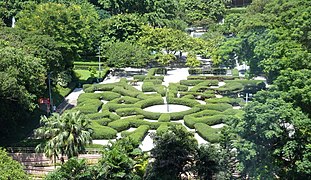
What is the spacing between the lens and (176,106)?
145 ft

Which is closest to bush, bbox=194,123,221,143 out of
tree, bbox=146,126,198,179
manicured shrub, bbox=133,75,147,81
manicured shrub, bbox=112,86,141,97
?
tree, bbox=146,126,198,179

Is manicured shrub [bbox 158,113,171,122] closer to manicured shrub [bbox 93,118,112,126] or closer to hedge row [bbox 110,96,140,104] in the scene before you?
manicured shrub [bbox 93,118,112,126]

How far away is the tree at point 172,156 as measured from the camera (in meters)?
25.2

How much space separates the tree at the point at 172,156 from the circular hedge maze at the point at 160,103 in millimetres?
8686

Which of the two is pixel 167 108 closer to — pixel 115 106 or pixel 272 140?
pixel 115 106

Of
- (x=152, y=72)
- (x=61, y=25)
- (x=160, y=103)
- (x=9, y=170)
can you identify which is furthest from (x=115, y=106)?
(x=9, y=170)

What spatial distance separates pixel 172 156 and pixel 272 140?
636cm

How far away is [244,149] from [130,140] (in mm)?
6858

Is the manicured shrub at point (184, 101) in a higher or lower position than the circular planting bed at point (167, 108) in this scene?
higher

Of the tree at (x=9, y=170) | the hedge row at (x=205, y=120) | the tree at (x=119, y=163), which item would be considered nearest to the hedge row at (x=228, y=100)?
the hedge row at (x=205, y=120)

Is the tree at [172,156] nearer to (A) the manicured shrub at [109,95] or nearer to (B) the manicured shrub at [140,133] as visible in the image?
(B) the manicured shrub at [140,133]

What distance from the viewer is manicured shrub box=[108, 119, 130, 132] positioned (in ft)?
125

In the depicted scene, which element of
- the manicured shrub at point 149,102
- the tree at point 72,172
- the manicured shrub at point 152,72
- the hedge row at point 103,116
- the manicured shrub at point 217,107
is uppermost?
the manicured shrub at point 152,72

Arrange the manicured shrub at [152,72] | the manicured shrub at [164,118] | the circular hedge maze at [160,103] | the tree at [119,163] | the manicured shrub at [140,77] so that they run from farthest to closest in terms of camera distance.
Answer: the manicured shrub at [152,72], the manicured shrub at [140,77], the manicured shrub at [164,118], the circular hedge maze at [160,103], the tree at [119,163]
